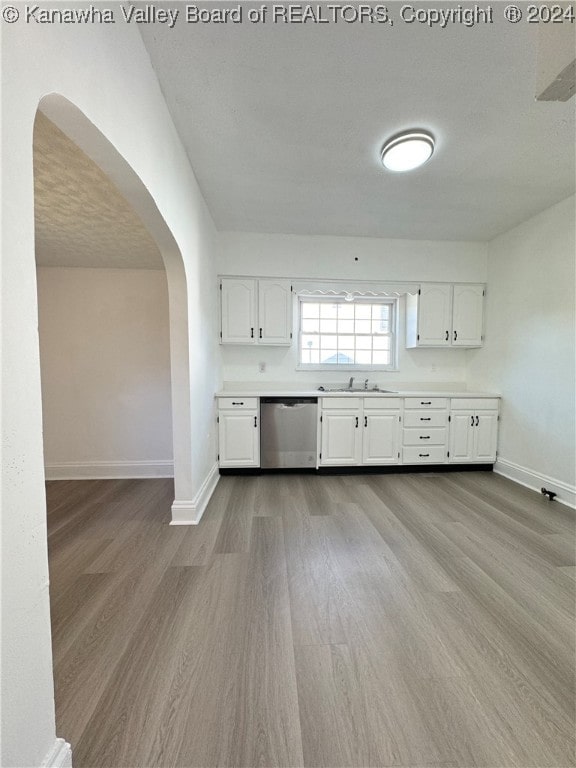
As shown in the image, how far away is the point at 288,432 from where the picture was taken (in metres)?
3.23

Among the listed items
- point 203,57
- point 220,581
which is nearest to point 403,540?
point 220,581

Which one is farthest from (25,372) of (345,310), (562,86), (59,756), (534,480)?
(534,480)

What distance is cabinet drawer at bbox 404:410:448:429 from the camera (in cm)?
330

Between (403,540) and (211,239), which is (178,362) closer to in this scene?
(211,239)

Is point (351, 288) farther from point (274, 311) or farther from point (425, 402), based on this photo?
point (425, 402)

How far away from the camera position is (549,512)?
2.42m

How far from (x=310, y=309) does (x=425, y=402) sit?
182 centimetres

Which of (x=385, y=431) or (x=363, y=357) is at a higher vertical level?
(x=363, y=357)

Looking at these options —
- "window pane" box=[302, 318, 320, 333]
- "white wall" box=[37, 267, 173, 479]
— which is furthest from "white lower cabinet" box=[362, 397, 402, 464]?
"white wall" box=[37, 267, 173, 479]

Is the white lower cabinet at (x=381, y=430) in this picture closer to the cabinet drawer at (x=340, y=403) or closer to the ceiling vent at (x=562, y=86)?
the cabinet drawer at (x=340, y=403)

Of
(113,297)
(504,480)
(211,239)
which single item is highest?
(211,239)

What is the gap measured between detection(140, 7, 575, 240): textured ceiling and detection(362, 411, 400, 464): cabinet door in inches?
84.0

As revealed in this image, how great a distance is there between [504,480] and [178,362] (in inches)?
139
